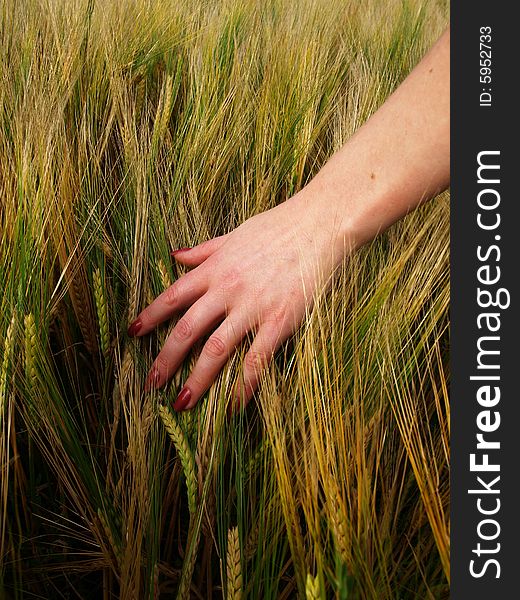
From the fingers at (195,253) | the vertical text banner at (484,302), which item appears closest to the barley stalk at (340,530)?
the vertical text banner at (484,302)

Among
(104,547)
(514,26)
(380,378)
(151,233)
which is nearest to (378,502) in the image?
(380,378)

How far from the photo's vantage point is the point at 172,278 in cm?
85

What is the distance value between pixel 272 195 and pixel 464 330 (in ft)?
1.53

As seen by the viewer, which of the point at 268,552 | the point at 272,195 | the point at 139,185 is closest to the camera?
the point at 268,552

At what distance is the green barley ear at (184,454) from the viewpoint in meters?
0.63

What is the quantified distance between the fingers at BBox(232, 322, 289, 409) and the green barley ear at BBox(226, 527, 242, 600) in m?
0.21

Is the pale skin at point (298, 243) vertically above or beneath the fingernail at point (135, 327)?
above

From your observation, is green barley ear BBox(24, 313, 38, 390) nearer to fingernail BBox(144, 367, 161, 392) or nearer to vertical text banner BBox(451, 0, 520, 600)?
fingernail BBox(144, 367, 161, 392)

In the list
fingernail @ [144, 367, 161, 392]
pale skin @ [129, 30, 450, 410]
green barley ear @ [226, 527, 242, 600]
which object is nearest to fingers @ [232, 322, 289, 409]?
pale skin @ [129, 30, 450, 410]

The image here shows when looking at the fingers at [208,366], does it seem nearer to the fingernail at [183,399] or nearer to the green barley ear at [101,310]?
the fingernail at [183,399]

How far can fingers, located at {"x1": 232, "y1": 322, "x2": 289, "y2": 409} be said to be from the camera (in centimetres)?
72

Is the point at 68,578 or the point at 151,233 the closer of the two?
the point at 68,578

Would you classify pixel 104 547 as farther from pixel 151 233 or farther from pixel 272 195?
pixel 272 195

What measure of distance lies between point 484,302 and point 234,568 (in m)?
0.38
